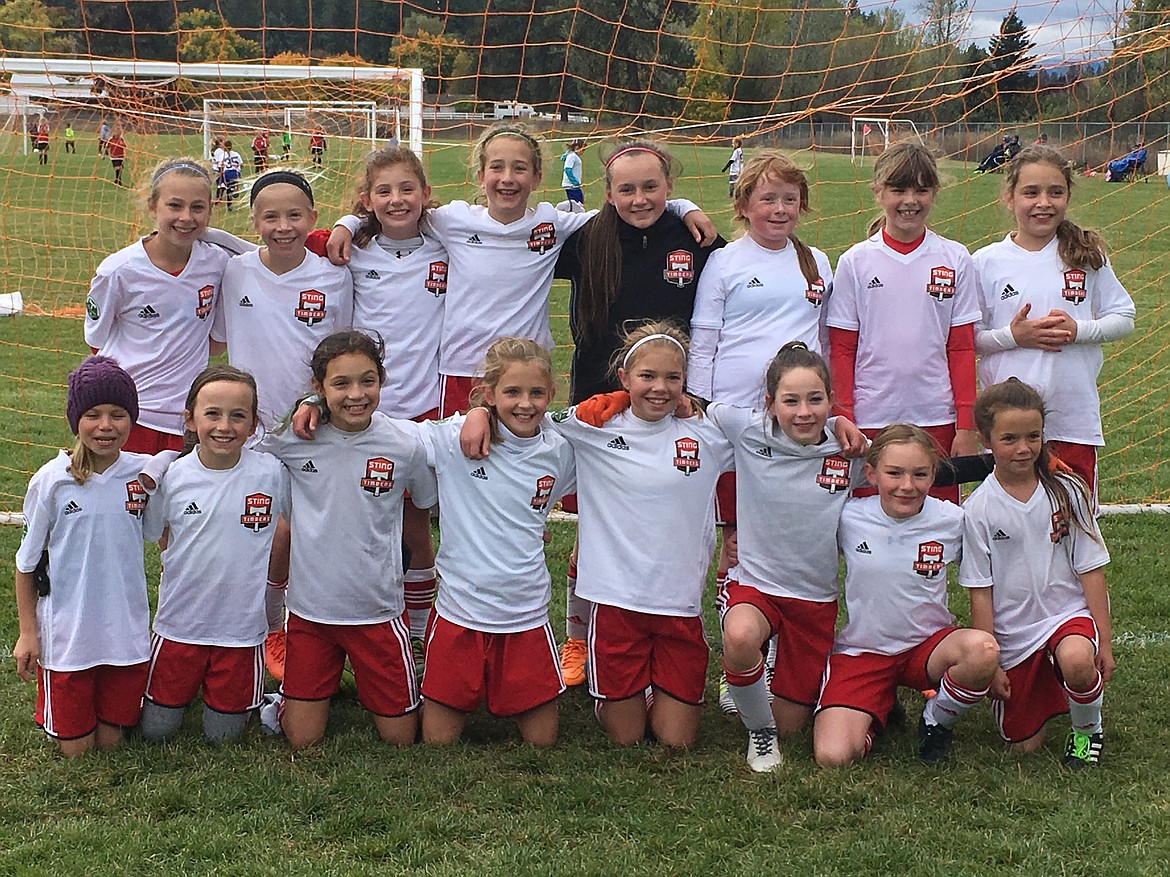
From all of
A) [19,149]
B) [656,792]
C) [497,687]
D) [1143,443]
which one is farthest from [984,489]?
[19,149]

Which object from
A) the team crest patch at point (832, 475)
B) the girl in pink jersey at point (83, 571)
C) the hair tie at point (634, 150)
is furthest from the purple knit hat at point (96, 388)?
the team crest patch at point (832, 475)

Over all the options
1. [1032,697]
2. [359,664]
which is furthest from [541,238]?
[1032,697]

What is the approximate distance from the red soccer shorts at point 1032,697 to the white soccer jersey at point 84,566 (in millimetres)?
2417

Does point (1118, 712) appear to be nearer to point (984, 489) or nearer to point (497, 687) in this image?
point (984, 489)

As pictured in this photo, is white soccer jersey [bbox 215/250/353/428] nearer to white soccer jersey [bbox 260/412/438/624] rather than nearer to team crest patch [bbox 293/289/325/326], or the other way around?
team crest patch [bbox 293/289/325/326]

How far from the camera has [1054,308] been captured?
384cm

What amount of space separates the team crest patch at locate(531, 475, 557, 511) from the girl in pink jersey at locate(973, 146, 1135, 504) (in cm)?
146

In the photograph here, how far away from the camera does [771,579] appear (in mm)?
3619

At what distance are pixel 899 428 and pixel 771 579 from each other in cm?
58

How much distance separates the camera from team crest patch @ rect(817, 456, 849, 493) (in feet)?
11.6

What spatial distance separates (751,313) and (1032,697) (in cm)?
138

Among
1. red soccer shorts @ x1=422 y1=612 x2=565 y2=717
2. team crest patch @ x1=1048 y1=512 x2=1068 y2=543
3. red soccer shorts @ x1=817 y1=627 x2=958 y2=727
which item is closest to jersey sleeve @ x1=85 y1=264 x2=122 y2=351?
red soccer shorts @ x1=422 y1=612 x2=565 y2=717

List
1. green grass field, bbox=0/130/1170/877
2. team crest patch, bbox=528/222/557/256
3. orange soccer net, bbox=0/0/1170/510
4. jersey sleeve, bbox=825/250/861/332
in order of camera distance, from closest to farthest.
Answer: green grass field, bbox=0/130/1170/877 → jersey sleeve, bbox=825/250/861/332 → team crest patch, bbox=528/222/557/256 → orange soccer net, bbox=0/0/1170/510

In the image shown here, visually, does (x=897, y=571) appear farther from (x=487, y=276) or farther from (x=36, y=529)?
(x=36, y=529)
